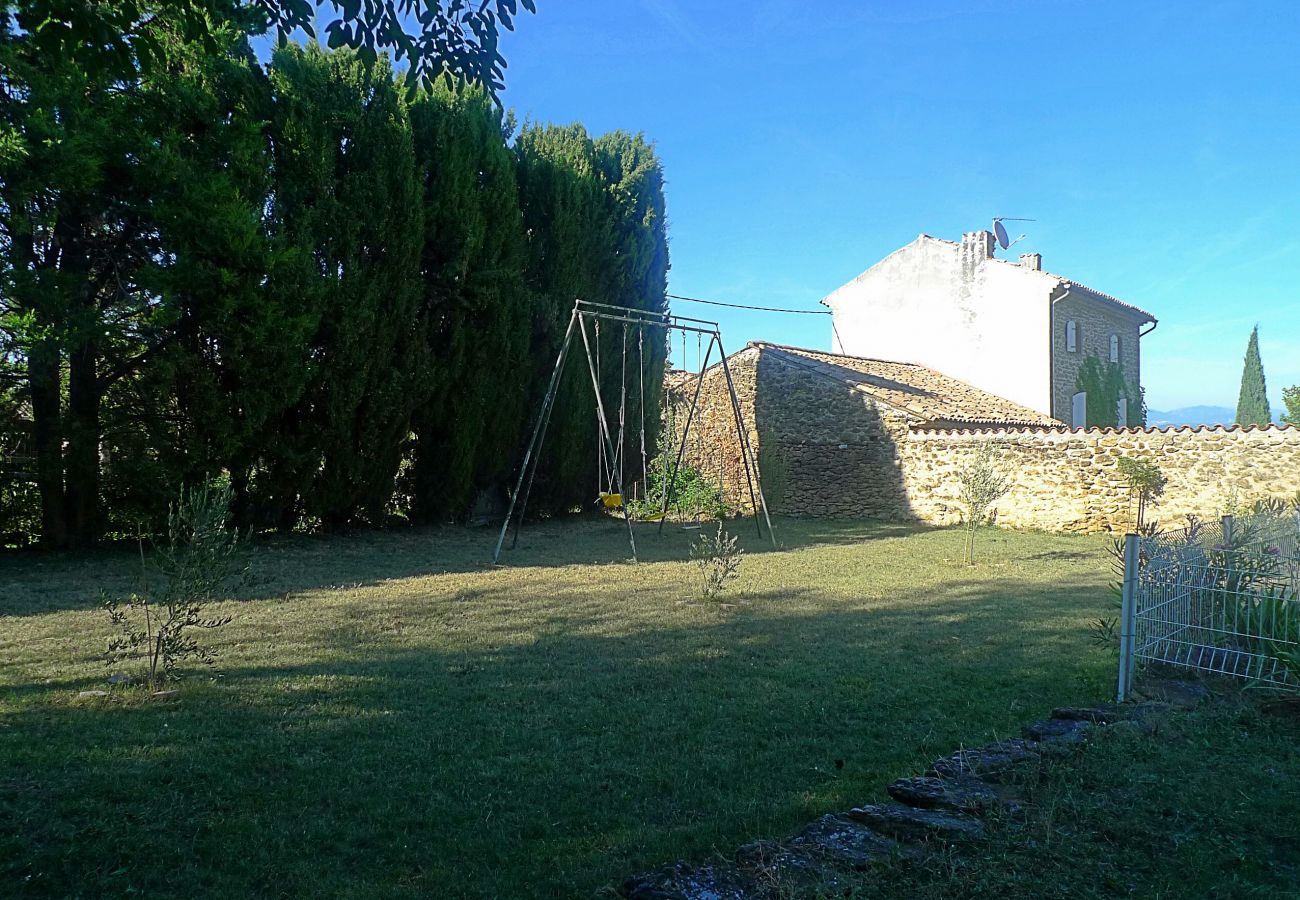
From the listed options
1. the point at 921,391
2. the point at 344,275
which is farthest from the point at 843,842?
the point at 921,391

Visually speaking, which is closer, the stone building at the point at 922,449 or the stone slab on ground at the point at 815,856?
the stone slab on ground at the point at 815,856

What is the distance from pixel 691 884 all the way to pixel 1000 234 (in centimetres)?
2426

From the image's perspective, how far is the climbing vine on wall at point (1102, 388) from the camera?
2252 centimetres

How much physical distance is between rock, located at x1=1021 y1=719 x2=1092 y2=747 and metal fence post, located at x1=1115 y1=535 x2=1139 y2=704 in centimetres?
76

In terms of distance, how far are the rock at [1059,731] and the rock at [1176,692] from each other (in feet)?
2.46

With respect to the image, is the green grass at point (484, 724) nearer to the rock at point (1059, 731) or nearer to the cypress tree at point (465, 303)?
the rock at point (1059, 731)

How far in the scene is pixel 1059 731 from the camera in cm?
379

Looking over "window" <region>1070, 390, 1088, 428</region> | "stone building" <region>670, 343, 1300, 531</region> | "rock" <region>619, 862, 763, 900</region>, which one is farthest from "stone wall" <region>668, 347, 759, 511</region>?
"rock" <region>619, 862, 763, 900</region>

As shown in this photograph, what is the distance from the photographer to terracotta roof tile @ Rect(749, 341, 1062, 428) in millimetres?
17938

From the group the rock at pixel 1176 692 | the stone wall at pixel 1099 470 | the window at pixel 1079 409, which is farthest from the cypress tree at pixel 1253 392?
the rock at pixel 1176 692

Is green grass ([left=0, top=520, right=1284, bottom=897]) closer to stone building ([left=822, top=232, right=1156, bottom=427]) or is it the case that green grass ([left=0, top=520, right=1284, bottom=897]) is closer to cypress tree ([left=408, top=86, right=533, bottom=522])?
cypress tree ([left=408, top=86, right=533, bottom=522])

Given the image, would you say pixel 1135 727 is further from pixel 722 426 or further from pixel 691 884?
pixel 722 426

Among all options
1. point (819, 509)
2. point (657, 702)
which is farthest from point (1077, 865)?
point (819, 509)

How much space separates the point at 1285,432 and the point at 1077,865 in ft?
45.8
